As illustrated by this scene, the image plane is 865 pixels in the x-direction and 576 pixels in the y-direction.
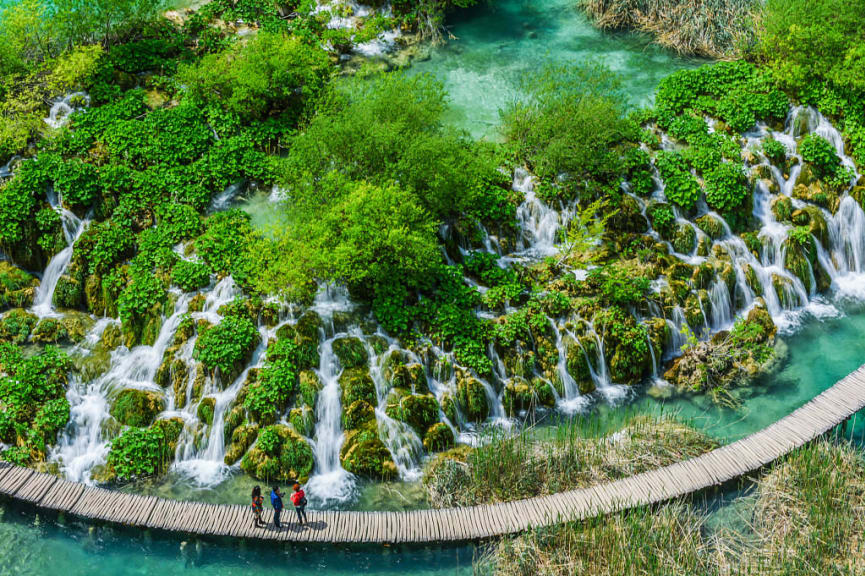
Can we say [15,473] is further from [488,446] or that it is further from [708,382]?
[708,382]

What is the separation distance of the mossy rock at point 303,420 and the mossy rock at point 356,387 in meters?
0.79

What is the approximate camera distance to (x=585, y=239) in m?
21.0

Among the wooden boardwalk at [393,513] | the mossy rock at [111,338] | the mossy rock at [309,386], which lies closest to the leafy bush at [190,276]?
the mossy rock at [111,338]

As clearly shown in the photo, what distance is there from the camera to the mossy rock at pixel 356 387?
17688mm

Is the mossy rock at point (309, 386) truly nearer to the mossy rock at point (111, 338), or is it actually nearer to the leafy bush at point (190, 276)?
the leafy bush at point (190, 276)

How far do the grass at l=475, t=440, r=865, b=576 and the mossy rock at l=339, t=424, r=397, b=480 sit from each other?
314cm

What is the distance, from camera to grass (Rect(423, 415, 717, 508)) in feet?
52.9

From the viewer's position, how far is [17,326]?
1889cm

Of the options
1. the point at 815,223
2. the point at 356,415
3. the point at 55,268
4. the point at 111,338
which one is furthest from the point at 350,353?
the point at 815,223

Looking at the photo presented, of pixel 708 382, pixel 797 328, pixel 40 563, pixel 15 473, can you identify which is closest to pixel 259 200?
pixel 15 473

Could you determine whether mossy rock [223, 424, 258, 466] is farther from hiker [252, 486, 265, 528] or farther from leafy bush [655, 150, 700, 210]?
leafy bush [655, 150, 700, 210]

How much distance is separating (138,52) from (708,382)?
19939 millimetres

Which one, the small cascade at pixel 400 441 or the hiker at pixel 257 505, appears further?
the small cascade at pixel 400 441

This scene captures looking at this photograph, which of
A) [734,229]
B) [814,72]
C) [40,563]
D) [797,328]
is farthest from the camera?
[814,72]
